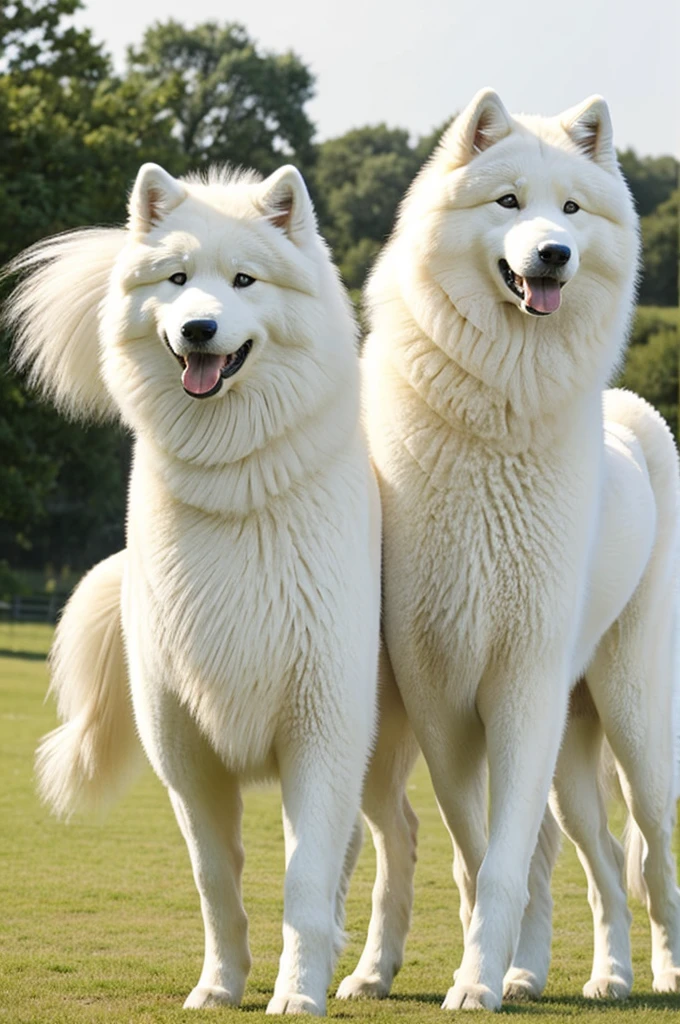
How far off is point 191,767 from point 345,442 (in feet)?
4.33

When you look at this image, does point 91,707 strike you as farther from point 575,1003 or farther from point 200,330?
point 575,1003

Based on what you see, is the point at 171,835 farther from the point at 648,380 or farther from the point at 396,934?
the point at 648,380

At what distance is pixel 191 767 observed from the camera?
551 centimetres

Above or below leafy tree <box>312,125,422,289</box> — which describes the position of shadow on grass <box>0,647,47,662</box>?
below

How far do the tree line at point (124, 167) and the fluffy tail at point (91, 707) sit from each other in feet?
62.3

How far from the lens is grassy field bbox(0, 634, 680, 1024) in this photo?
Answer: 18.9ft

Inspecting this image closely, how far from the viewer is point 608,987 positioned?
6617mm

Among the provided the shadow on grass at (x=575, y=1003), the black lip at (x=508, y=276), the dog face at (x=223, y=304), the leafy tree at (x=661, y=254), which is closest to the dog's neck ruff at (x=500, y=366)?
the black lip at (x=508, y=276)

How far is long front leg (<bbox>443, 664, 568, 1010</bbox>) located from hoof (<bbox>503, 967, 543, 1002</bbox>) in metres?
0.96

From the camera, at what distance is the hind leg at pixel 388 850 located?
6324 millimetres

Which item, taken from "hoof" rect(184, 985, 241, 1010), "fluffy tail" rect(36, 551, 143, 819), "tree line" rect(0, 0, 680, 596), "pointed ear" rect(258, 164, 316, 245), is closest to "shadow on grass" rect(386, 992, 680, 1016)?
"hoof" rect(184, 985, 241, 1010)

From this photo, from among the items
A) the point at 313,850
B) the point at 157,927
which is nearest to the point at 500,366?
the point at 313,850

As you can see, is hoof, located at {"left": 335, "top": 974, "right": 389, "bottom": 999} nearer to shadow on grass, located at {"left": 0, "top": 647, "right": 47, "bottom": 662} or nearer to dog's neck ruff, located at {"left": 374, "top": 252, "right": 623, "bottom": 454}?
dog's neck ruff, located at {"left": 374, "top": 252, "right": 623, "bottom": 454}

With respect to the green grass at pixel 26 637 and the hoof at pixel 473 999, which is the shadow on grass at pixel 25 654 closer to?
the green grass at pixel 26 637
